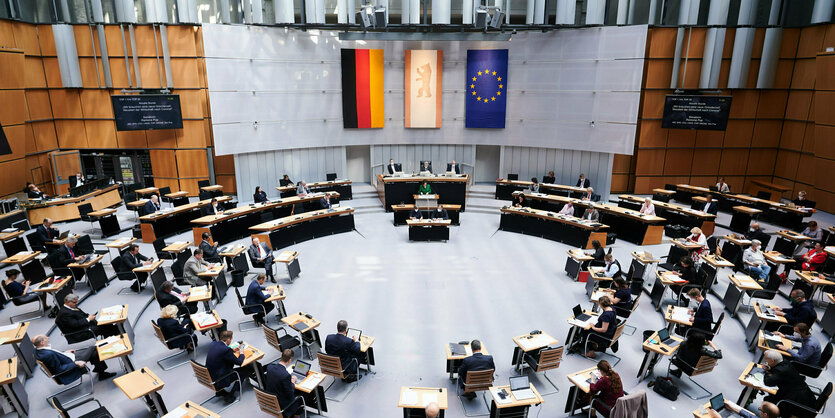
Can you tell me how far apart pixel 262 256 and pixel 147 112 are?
9311mm

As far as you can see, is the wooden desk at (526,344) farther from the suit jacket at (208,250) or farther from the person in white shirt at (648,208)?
the person in white shirt at (648,208)

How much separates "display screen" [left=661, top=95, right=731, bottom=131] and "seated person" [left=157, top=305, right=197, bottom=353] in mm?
16282

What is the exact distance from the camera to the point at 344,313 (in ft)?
28.2

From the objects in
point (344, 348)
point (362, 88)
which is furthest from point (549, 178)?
point (344, 348)

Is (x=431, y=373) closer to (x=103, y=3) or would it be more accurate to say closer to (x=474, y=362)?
(x=474, y=362)

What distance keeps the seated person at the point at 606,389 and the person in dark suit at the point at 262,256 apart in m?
7.12

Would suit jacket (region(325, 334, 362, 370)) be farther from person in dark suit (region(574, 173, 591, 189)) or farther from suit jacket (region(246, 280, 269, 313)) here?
person in dark suit (region(574, 173, 591, 189))

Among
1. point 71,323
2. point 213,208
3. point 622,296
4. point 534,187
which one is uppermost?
point 534,187

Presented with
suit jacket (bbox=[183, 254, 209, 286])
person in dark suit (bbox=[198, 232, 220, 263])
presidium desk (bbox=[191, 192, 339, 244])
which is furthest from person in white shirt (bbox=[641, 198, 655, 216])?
suit jacket (bbox=[183, 254, 209, 286])

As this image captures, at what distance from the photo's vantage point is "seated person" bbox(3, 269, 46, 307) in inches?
311

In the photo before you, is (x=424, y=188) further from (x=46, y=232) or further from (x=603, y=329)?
(x=46, y=232)

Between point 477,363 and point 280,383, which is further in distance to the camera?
point 477,363

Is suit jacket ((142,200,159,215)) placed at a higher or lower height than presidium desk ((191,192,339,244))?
higher

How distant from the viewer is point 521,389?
557 cm
